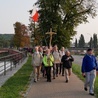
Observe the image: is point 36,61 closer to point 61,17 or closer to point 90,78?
point 90,78

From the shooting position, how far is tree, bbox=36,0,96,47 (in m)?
30.2

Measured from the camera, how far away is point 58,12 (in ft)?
105

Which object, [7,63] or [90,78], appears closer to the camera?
[90,78]

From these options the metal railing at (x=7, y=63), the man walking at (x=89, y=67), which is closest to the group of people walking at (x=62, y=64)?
the man walking at (x=89, y=67)

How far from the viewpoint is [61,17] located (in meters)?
32.4

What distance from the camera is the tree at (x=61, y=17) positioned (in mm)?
30155

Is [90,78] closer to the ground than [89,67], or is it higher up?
closer to the ground

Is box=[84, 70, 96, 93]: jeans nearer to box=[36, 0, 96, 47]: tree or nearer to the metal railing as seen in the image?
the metal railing

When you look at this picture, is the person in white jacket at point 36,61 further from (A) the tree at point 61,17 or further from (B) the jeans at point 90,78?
(A) the tree at point 61,17

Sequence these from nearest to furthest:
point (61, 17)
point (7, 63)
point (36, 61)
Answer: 1. point (36, 61)
2. point (7, 63)
3. point (61, 17)

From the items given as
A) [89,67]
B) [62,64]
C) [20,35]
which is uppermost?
[20,35]

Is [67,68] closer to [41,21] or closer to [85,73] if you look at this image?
[85,73]

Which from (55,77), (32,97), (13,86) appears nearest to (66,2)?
(55,77)

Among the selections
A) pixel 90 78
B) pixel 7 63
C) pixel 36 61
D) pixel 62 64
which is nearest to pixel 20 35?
pixel 7 63
